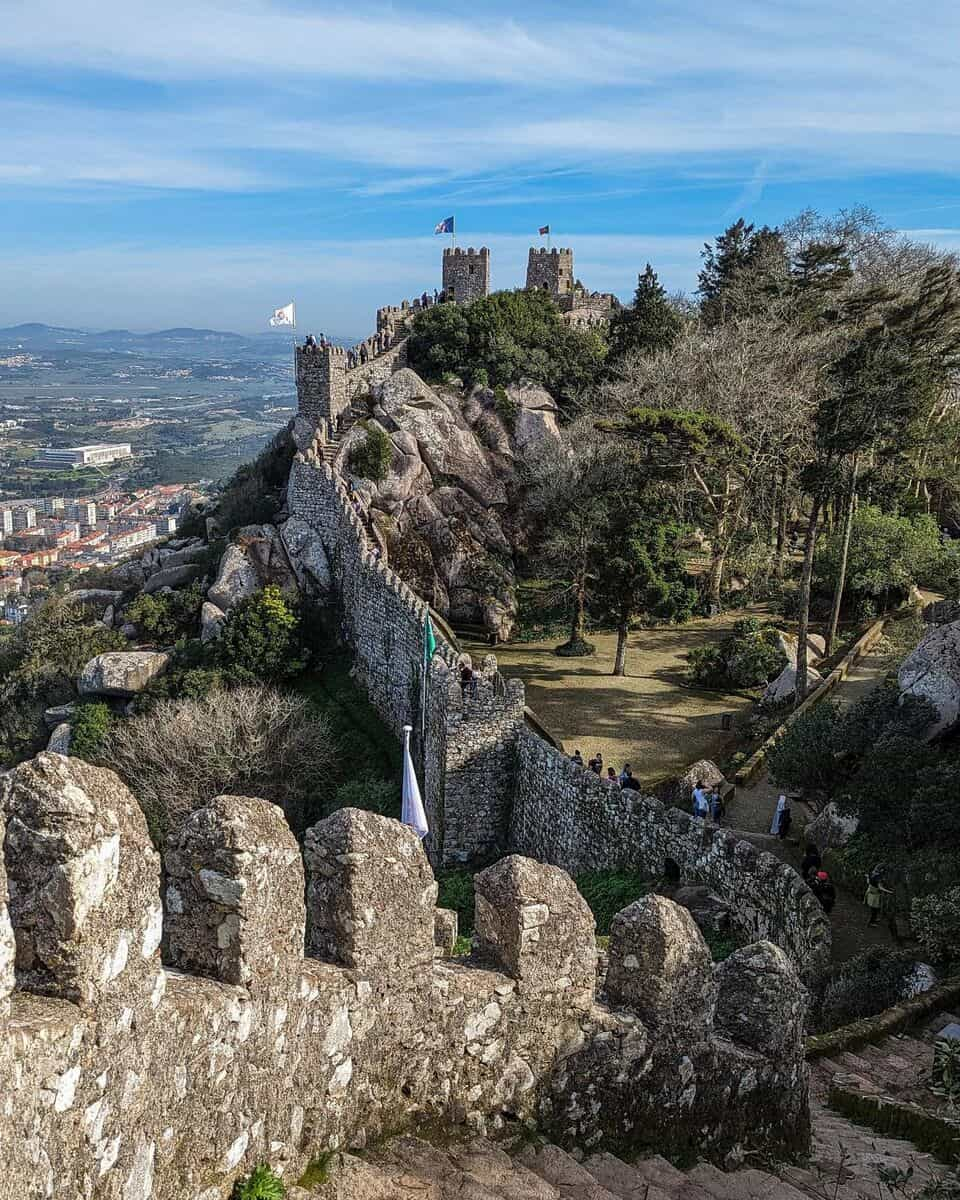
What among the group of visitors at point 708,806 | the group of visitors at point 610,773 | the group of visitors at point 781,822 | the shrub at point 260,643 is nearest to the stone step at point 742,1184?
the group of visitors at point 610,773

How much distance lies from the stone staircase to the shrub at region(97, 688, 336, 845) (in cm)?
1434

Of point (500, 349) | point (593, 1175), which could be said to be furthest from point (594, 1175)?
point (500, 349)

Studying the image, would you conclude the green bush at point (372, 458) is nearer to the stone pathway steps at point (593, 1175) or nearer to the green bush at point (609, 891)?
the green bush at point (609, 891)

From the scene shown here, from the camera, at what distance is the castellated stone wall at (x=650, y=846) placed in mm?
11078

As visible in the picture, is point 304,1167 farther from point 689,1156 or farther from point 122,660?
point 122,660

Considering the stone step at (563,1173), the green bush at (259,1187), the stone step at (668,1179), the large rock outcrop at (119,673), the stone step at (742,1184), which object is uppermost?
the green bush at (259,1187)

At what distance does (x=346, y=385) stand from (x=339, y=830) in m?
27.9

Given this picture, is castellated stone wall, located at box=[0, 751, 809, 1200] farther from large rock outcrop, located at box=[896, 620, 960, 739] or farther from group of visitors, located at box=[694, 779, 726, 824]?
group of visitors, located at box=[694, 779, 726, 824]

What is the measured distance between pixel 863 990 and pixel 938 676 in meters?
5.71

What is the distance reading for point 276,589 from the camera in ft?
79.7

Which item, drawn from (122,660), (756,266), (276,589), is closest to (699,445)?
(276,589)

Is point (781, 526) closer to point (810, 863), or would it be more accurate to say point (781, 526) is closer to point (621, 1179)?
point (810, 863)

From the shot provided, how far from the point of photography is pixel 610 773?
16641 mm

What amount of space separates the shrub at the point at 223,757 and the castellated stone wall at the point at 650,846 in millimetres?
4789
